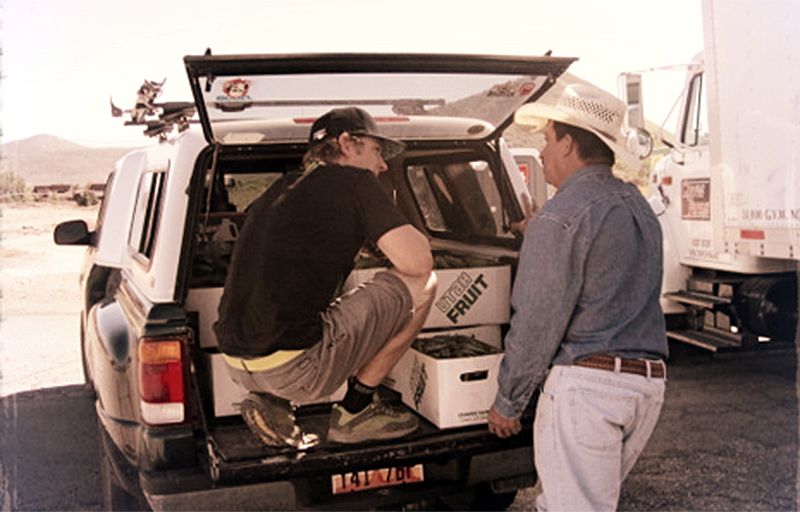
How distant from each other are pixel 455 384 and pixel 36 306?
37.6 feet

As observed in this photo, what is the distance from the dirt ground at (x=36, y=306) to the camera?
862 centimetres

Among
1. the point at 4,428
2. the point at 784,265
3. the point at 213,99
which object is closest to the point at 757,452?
the point at 784,265

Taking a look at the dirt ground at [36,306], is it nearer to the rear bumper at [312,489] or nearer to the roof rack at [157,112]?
the roof rack at [157,112]

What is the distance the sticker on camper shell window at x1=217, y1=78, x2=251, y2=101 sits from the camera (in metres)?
3.62

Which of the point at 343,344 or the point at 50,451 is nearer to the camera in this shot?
the point at 343,344

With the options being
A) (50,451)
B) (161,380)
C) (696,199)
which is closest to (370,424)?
(161,380)

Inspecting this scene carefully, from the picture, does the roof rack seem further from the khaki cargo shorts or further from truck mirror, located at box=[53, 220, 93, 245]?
the khaki cargo shorts

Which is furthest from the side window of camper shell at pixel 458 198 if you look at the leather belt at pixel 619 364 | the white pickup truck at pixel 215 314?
the leather belt at pixel 619 364

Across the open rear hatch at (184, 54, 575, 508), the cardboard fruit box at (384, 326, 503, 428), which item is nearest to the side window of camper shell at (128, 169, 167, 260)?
the open rear hatch at (184, 54, 575, 508)

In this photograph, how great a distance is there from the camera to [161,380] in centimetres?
345

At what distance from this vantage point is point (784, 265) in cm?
722

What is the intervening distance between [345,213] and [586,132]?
963mm

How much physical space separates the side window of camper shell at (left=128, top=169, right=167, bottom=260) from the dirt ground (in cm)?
346

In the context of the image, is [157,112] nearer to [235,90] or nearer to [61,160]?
[235,90]
